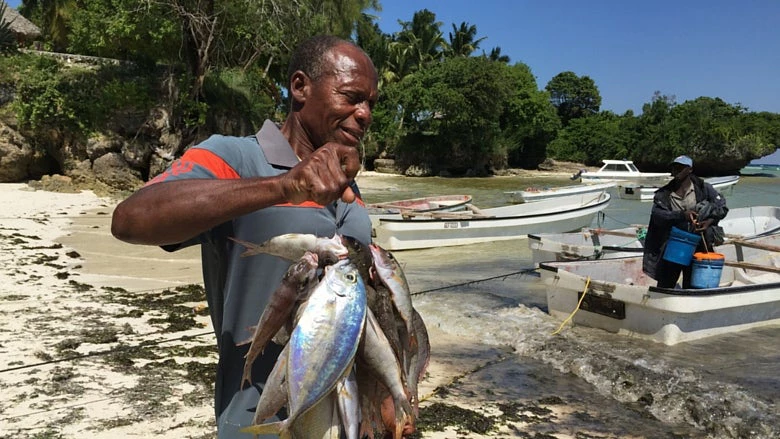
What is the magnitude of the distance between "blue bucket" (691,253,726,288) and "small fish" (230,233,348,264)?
348 inches

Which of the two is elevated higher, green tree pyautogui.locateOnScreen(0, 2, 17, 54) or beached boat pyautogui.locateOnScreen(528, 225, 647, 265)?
green tree pyautogui.locateOnScreen(0, 2, 17, 54)

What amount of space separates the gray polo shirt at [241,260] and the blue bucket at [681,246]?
26.8ft

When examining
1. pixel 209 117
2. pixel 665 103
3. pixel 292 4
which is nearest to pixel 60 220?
pixel 209 117

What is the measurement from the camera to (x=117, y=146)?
25562 mm

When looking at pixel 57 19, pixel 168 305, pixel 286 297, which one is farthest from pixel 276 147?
pixel 57 19

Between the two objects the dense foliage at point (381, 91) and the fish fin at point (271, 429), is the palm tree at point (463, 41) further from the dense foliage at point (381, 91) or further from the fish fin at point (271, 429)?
the fish fin at point (271, 429)

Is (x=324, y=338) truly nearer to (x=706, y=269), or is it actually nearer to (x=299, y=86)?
(x=299, y=86)

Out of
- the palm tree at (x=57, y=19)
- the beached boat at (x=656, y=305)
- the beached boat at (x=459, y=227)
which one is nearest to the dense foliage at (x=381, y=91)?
the palm tree at (x=57, y=19)

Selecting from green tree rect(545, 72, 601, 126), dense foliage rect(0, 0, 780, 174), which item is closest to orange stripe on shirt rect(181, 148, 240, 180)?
dense foliage rect(0, 0, 780, 174)

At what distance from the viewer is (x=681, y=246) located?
8883 mm

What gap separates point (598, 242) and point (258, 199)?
13800 mm

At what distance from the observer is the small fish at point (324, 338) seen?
1.62 metres

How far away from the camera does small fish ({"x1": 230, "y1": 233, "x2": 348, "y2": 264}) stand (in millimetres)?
1615

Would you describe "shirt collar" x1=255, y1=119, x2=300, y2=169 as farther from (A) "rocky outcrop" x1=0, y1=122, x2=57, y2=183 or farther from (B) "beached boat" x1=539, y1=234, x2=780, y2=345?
(A) "rocky outcrop" x1=0, y1=122, x2=57, y2=183
